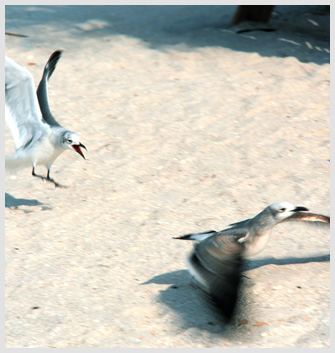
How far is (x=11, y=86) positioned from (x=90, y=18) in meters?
5.02

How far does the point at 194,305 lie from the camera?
3600 millimetres

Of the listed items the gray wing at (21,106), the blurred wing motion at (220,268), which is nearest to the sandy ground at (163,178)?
the blurred wing motion at (220,268)

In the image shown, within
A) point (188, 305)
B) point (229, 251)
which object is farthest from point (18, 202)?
point (229, 251)

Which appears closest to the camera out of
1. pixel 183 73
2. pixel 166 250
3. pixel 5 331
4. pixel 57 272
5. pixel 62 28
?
pixel 5 331

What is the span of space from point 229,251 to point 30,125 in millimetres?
2325

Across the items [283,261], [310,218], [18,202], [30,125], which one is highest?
Answer: [310,218]

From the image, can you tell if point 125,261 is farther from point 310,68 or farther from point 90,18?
point 90,18

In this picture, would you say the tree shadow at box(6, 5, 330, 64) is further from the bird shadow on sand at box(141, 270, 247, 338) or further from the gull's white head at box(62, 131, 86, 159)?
the bird shadow on sand at box(141, 270, 247, 338)

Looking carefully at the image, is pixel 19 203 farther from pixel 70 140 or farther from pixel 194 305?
pixel 194 305

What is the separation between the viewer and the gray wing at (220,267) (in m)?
3.11

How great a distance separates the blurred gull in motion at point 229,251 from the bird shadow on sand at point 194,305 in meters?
0.10

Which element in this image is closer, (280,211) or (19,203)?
(280,211)

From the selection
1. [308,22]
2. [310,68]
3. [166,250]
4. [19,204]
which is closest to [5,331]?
[166,250]

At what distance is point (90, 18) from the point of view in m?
9.40
